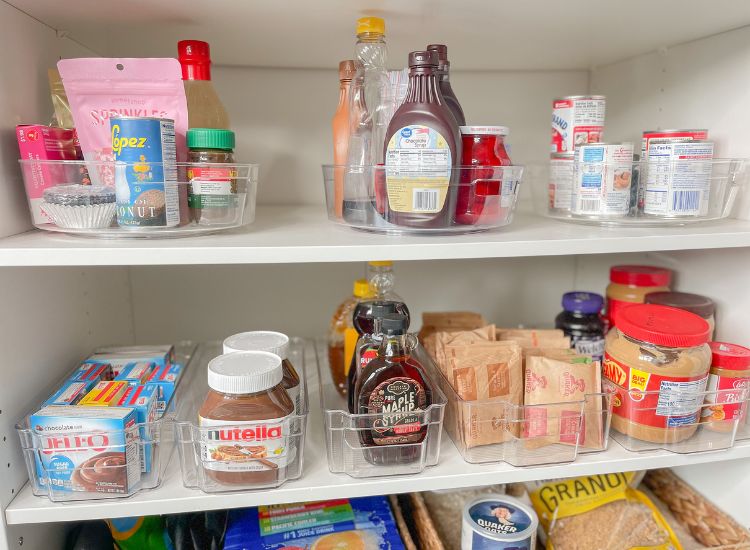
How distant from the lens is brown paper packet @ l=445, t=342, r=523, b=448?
2.70 feet

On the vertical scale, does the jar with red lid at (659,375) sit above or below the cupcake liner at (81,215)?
below

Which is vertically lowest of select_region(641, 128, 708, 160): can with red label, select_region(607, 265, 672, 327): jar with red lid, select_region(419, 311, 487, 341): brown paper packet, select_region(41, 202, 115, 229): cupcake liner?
select_region(419, 311, 487, 341): brown paper packet

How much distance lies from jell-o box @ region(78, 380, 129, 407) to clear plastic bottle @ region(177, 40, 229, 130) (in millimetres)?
408

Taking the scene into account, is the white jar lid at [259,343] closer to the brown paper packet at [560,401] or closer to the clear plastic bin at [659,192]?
the brown paper packet at [560,401]

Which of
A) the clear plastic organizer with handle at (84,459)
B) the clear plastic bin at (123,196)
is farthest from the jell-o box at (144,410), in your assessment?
the clear plastic bin at (123,196)

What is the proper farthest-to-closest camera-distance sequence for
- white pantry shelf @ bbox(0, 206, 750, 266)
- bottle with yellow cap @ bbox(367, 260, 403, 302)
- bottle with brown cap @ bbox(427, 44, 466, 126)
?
bottle with yellow cap @ bbox(367, 260, 403, 302) < bottle with brown cap @ bbox(427, 44, 466, 126) < white pantry shelf @ bbox(0, 206, 750, 266)

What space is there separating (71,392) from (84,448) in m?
0.11

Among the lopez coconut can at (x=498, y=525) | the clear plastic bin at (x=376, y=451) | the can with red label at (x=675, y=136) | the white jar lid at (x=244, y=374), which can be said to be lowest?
the lopez coconut can at (x=498, y=525)

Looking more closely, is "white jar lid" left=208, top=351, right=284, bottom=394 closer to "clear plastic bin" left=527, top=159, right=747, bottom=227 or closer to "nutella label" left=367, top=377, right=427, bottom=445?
"nutella label" left=367, top=377, right=427, bottom=445

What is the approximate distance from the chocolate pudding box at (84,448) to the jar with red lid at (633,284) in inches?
33.9

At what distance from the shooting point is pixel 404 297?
1306 mm

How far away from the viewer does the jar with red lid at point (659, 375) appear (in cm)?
82

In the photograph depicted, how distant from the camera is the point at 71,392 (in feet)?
2.65

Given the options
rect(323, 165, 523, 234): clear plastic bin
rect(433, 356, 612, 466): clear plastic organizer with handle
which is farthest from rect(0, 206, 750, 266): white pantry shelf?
rect(433, 356, 612, 466): clear plastic organizer with handle
